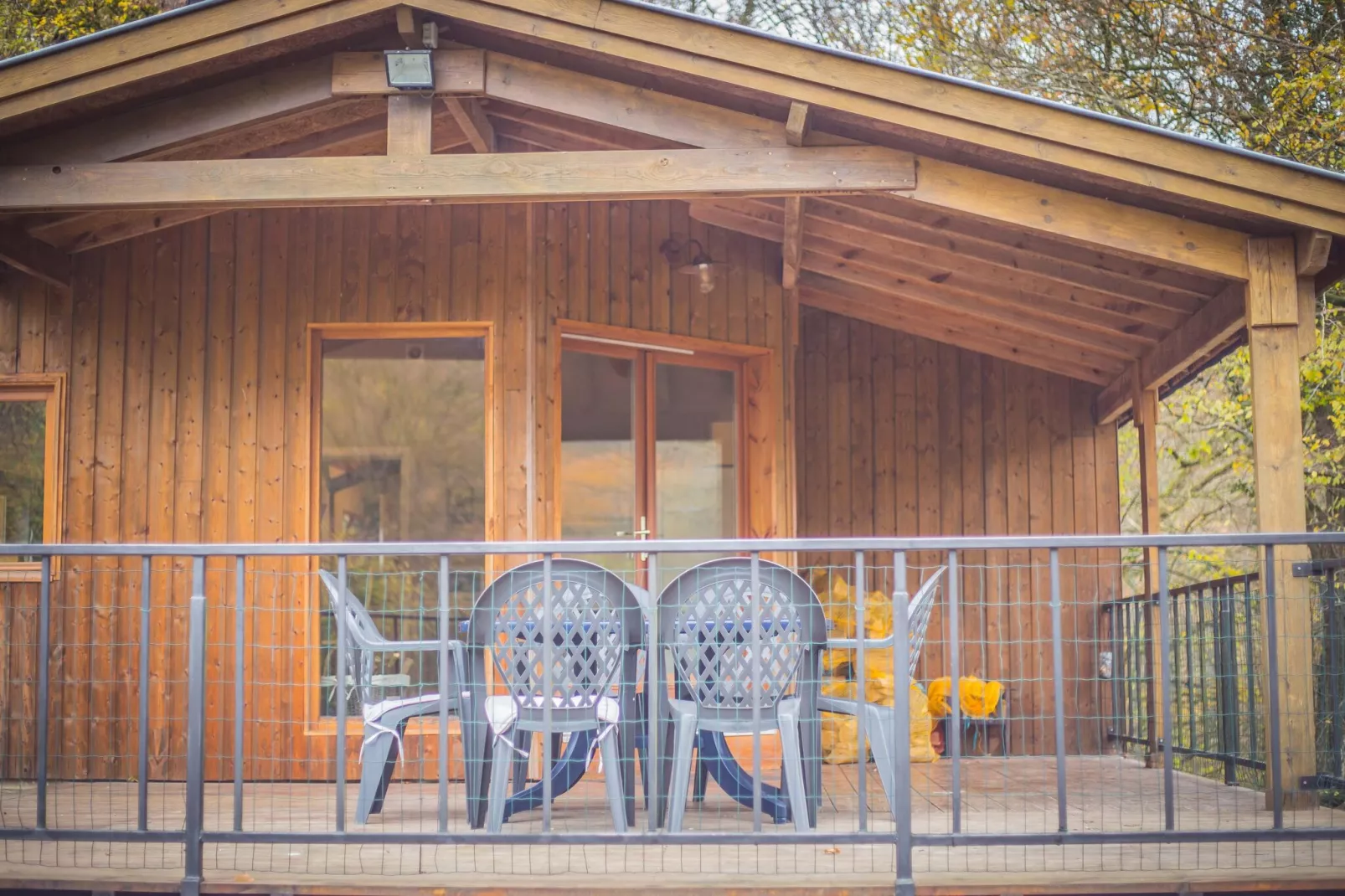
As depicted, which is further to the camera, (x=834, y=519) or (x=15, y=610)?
(x=834, y=519)

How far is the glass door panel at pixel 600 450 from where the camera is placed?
710 centimetres

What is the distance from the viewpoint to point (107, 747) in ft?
21.9

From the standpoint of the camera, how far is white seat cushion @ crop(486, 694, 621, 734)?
462cm

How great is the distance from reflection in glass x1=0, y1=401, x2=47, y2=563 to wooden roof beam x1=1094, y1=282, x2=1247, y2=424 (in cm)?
594

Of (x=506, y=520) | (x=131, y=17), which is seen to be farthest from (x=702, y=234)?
(x=131, y=17)

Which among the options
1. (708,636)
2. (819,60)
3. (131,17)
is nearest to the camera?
(708,636)

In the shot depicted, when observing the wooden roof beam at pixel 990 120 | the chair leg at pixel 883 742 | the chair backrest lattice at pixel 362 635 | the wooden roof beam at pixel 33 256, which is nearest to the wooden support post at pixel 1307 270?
the wooden roof beam at pixel 990 120

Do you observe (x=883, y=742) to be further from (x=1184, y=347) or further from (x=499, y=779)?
(x=1184, y=347)

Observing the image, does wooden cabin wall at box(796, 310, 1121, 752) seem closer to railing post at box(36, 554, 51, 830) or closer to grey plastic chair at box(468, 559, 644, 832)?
grey plastic chair at box(468, 559, 644, 832)

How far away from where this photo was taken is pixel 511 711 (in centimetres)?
468

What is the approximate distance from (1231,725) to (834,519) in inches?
126

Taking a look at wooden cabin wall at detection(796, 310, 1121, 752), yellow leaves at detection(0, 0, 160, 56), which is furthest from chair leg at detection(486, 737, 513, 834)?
yellow leaves at detection(0, 0, 160, 56)

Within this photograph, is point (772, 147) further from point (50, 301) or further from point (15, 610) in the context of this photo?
point (15, 610)

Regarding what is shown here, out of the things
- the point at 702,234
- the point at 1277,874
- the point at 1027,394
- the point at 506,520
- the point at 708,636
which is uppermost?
the point at 702,234
